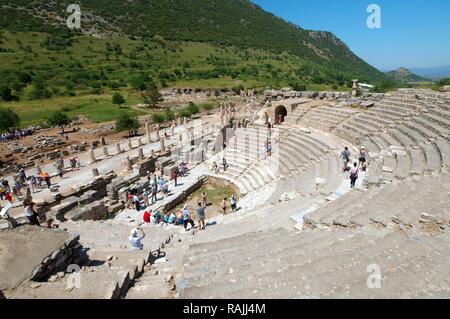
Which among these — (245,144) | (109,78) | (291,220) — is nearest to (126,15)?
(109,78)

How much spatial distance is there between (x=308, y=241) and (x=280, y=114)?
21.2 metres

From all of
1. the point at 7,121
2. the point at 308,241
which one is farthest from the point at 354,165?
the point at 7,121

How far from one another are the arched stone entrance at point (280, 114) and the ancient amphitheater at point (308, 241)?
31.7ft

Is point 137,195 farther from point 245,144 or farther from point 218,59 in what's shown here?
point 218,59

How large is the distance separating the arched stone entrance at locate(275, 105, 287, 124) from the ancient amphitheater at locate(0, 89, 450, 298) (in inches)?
380

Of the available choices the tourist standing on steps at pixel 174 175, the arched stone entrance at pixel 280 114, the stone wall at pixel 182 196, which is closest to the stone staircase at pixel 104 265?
the stone wall at pixel 182 196

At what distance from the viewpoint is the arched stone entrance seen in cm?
2811

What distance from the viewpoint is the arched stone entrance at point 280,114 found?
28.1m

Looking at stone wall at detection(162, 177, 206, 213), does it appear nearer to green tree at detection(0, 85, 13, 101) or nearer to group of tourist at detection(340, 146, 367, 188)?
group of tourist at detection(340, 146, 367, 188)

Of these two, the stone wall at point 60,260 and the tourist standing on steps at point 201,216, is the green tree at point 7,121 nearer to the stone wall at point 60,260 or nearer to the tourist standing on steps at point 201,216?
the tourist standing on steps at point 201,216

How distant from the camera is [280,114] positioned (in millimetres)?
28547

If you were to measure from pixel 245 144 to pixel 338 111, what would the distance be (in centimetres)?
784

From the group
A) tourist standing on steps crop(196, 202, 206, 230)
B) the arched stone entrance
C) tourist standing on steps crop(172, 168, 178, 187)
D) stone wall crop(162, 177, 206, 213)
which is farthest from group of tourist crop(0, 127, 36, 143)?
tourist standing on steps crop(196, 202, 206, 230)

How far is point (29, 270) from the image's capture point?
709 cm
